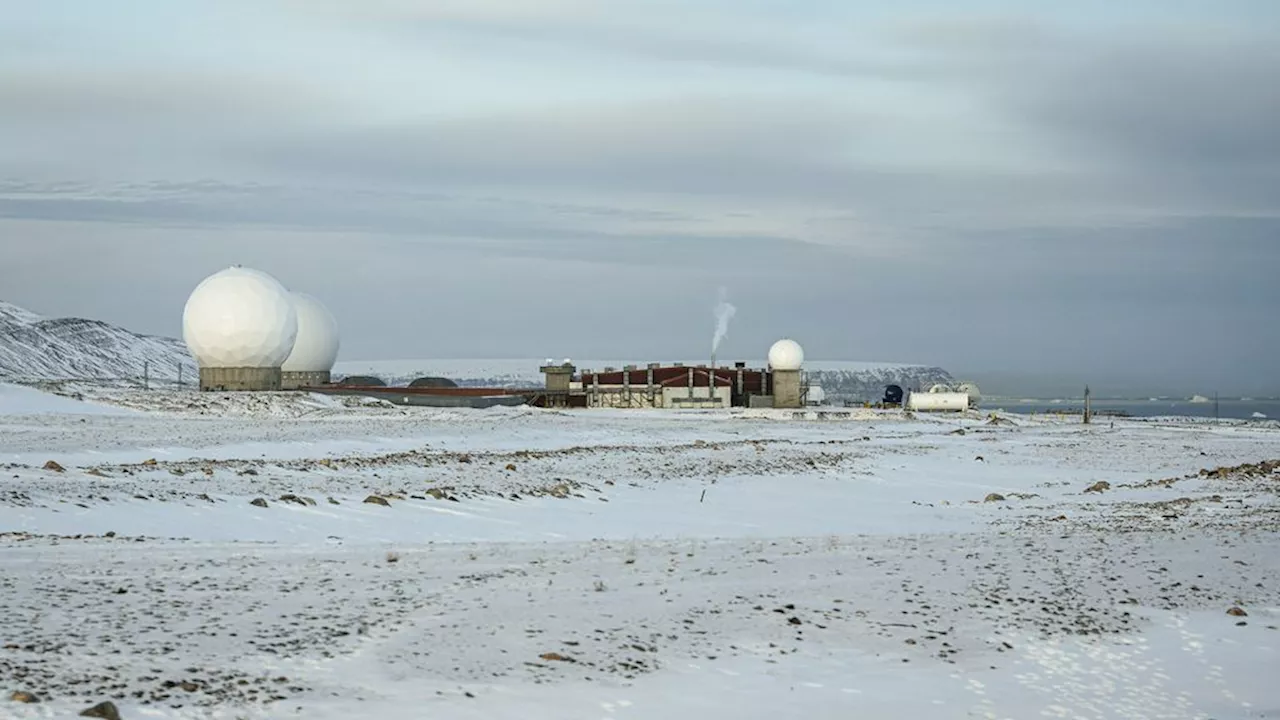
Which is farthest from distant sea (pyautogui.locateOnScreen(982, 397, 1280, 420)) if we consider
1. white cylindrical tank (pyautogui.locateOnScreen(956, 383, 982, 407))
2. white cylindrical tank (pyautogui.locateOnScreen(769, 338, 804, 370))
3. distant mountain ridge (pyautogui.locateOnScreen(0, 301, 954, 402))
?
white cylindrical tank (pyautogui.locateOnScreen(769, 338, 804, 370))

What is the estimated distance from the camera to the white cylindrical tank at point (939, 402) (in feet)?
307

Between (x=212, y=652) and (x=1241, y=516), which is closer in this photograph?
(x=212, y=652)

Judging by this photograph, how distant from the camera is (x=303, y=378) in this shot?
9119 cm

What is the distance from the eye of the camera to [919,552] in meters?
15.5

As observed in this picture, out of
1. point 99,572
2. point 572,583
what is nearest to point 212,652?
point 99,572

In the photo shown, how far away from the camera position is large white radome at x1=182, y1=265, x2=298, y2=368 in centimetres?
6862

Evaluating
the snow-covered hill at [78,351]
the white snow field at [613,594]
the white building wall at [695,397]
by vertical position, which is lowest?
the white snow field at [613,594]

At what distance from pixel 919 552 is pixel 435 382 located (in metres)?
84.4

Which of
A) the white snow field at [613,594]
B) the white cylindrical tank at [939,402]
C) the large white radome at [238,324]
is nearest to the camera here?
the white snow field at [613,594]

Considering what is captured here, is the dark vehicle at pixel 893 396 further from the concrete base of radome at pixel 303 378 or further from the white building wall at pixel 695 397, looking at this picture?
the concrete base of radome at pixel 303 378

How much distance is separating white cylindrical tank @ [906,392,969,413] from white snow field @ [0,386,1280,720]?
2656 inches

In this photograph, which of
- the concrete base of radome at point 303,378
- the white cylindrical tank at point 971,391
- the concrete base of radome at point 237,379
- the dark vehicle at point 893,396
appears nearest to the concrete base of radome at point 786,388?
the dark vehicle at point 893,396

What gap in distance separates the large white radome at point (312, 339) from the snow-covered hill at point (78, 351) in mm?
34412

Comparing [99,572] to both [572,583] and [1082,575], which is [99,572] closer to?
[572,583]
